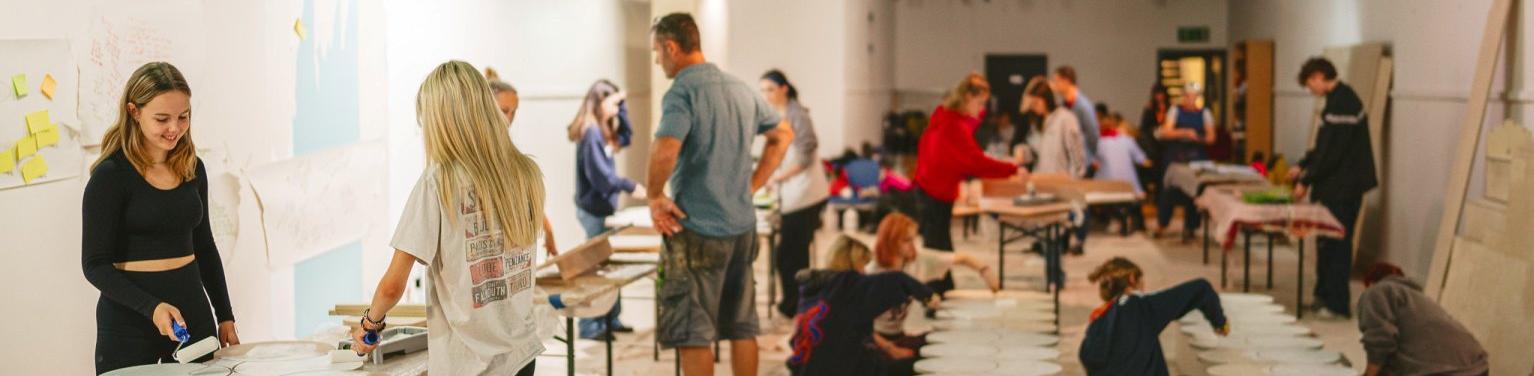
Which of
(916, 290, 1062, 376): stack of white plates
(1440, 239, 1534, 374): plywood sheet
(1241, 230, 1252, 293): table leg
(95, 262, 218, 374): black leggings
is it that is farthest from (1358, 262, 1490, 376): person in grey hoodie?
(95, 262, 218, 374): black leggings

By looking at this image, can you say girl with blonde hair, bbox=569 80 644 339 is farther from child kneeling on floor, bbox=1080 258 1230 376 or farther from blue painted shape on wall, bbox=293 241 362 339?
child kneeling on floor, bbox=1080 258 1230 376

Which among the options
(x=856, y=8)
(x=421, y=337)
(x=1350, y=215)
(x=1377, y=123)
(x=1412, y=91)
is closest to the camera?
(x=421, y=337)

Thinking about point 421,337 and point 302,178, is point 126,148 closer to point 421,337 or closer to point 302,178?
point 421,337

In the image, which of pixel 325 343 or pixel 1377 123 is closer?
pixel 325 343

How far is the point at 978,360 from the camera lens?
17.4ft

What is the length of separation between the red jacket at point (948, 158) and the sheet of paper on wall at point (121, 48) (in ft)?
13.7

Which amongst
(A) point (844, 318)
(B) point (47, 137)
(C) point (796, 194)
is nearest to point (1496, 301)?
(A) point (844, 318)

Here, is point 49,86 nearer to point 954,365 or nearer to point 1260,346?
point 954,365

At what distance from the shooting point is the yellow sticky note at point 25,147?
11.2 ft

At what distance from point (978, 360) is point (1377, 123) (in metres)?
5.45

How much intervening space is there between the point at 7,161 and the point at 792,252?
15.1ft

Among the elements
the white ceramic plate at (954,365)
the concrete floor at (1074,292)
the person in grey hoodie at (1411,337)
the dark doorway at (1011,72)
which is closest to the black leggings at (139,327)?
the concrete floor at (1074,292)

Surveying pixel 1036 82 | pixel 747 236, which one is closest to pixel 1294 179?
pixel 1036 82

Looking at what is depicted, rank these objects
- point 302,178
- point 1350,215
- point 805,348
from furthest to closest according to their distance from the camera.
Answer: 1. point 1350,215
2. point 805,348
3. point 302,178
